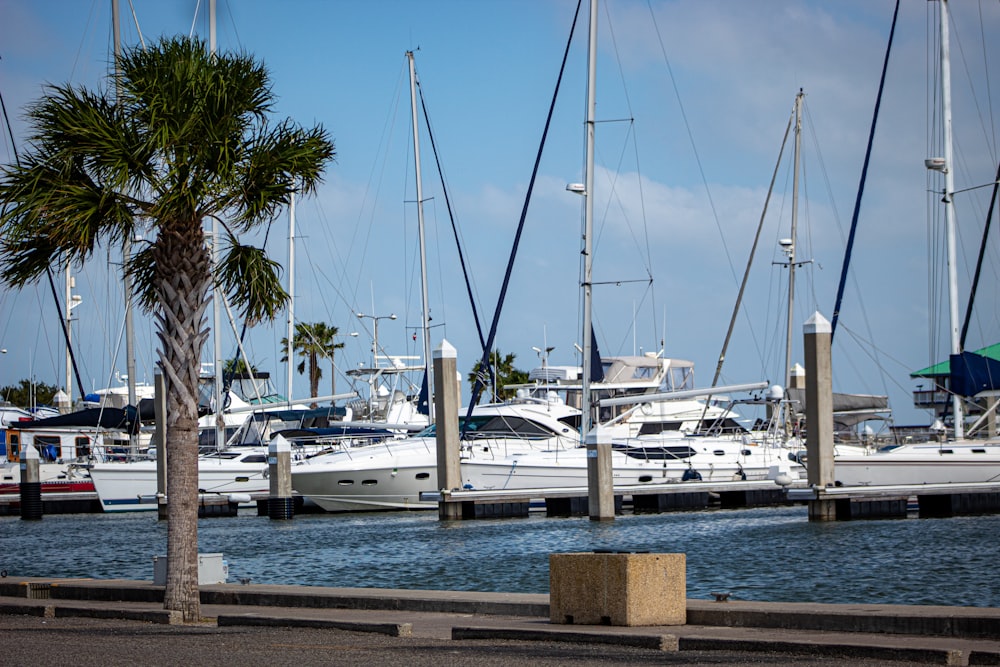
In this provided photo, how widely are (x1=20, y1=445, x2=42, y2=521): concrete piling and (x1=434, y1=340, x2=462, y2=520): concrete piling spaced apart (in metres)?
16.9

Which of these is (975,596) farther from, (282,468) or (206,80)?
(282,468)

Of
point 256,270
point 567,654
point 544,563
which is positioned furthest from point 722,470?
point 567,654

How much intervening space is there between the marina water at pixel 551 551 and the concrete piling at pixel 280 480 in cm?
69

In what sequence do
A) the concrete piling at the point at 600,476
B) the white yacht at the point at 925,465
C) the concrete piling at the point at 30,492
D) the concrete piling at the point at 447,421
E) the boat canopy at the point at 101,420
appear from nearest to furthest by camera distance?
the concrete piling at the point at 600,476 < the concrete piling at the point at 447,421 < the white yacht at the point at 925,465 < the concrete piling at the point at 30,492 < the boat canopy at the point at 101,420

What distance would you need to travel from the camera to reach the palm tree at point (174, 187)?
1320 centimetres

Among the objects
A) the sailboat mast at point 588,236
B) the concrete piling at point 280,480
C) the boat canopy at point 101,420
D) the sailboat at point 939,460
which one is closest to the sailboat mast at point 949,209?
the sailboat at point 939,460

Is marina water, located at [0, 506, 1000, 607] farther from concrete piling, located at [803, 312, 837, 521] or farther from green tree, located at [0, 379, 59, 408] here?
green tree, located at [0, 379, 59, 408]

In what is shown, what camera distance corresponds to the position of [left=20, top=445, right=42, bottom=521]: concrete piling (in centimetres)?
4212

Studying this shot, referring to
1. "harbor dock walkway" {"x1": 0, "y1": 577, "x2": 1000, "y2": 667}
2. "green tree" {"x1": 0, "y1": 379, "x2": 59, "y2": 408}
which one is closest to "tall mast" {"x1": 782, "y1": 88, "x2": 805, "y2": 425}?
"harbor dock walkway" {"x1": 0, "y1": 577, "x2": 1000, "y2": 667}

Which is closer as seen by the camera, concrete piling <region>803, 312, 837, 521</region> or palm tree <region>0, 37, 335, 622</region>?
palm tree <region>0, 37, 335, 622</region>

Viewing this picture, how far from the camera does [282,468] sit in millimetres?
37469

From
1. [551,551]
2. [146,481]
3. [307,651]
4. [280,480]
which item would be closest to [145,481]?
[146,481]

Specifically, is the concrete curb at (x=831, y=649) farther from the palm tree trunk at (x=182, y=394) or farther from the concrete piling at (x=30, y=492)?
the concrete piling at (x=30, y=492)

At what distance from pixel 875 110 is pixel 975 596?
86.7ft
